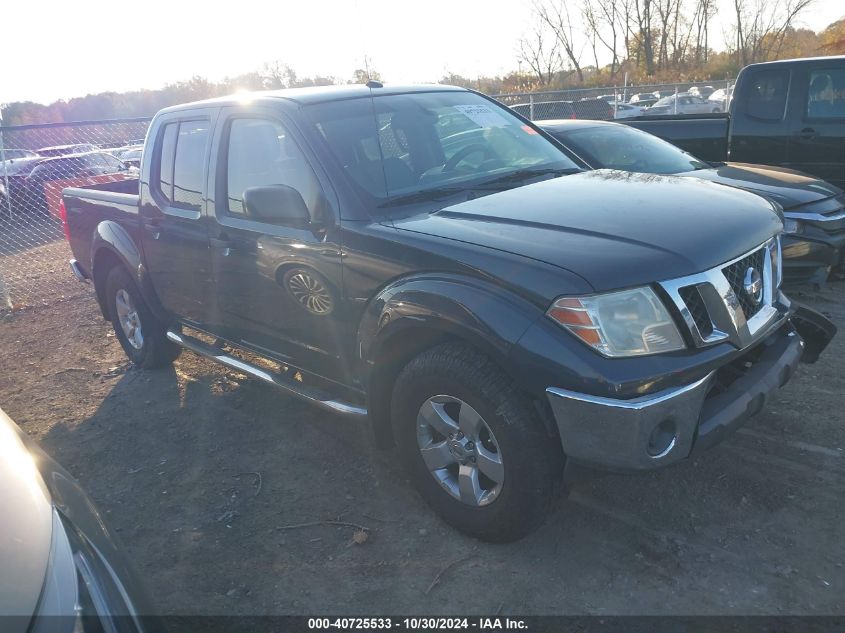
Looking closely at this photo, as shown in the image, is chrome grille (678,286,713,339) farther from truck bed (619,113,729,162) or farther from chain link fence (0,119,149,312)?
chain link fence (0,119,149,312)

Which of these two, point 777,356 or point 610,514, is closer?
point 777,356

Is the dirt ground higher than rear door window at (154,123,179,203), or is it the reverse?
rear door window at (154,123,179,203)

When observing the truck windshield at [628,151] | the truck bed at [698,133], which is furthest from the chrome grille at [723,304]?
the truck bed at [698,133]

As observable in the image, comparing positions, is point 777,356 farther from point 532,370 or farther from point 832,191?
point 832,191

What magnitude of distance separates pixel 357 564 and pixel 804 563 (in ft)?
6.04

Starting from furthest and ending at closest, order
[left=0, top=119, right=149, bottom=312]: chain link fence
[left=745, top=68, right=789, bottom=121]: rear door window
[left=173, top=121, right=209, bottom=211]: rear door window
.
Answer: [left=0, top=119, right=149, bottom=312]: chain link fence → [left=745, top=68, right=789, bottom=121]: rear door window → [left=173, top=121, right=209, bottom=211]: rear door window

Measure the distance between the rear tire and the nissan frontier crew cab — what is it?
1063 mm

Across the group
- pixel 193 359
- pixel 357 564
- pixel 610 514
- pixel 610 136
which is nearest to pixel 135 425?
pixel 193 359

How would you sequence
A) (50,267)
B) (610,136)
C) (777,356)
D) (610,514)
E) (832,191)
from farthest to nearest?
(50,267), (610,136), (832,191), (610,514), (777,356)

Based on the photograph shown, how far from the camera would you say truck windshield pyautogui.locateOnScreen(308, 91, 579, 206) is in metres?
3.46

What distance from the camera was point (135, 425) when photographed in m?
4.78

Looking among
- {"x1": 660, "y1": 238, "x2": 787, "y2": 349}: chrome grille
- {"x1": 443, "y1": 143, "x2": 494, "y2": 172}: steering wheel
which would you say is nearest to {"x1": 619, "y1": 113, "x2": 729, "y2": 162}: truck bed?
{"x1": 443, "y1": 143, "x2": 494, "y2": 172}: steering wheel

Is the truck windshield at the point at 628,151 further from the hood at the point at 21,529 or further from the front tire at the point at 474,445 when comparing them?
the hood at the point at 21,529

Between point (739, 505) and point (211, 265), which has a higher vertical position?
point (211, 265)
